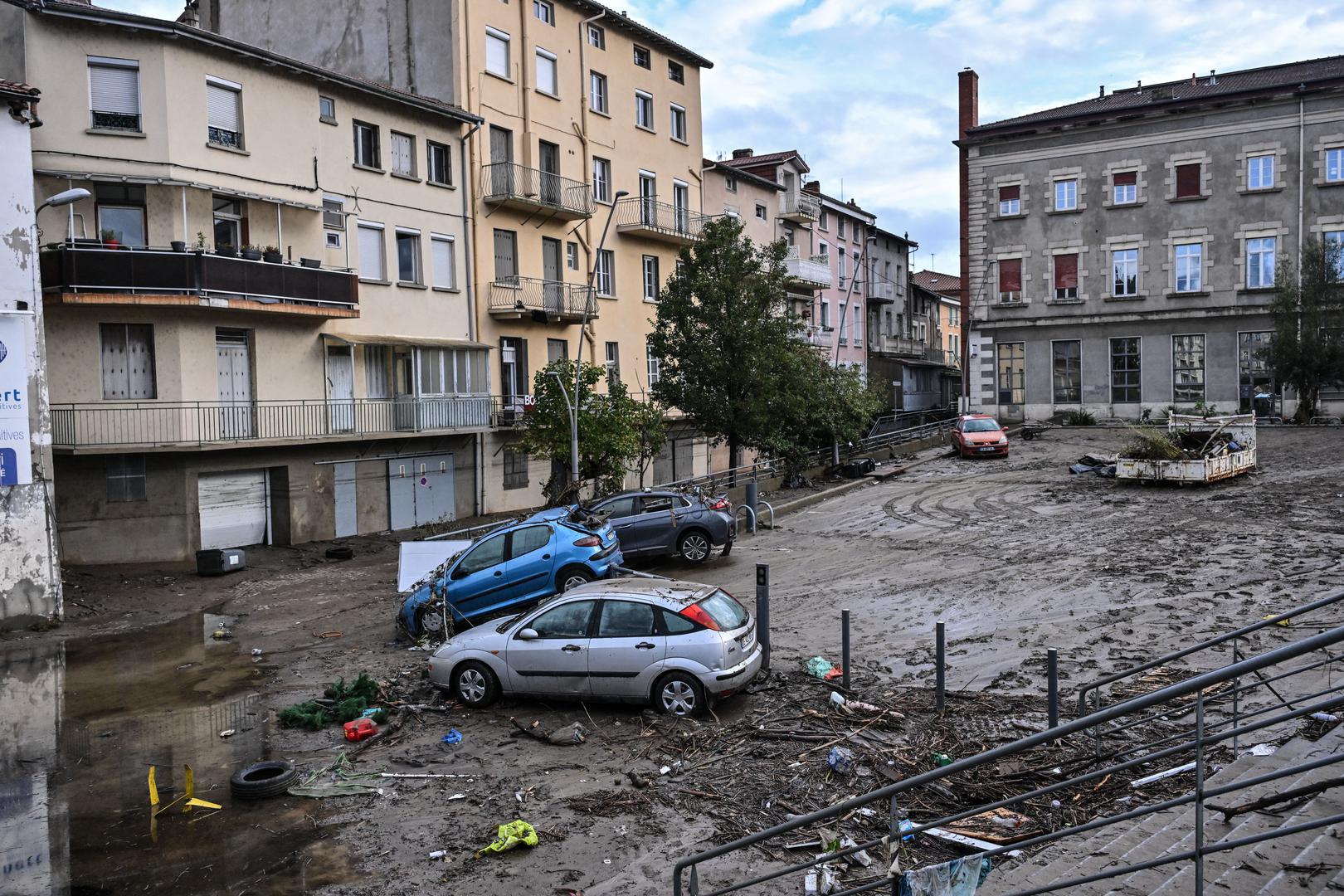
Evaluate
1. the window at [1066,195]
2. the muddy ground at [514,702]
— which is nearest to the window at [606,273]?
the muddy ground at [514,702]

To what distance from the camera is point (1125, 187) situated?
4741 cm

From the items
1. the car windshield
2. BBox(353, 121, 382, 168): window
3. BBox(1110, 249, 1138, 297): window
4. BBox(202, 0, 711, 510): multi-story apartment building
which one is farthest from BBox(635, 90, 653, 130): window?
the car windshield

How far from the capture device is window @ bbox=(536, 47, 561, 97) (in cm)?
3444

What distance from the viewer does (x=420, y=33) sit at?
32031 mm

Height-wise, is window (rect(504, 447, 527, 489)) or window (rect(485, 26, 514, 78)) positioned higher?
window (rect(485, 26, 514, 78))

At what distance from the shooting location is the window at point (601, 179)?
1462 inches

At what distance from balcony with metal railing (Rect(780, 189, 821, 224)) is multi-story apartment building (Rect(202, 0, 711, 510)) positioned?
36.2ft

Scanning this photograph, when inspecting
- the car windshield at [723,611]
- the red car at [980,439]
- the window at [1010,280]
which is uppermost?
the window at [1010,280]

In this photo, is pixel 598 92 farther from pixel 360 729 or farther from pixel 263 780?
pixel 263 780

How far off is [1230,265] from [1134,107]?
8696 mm

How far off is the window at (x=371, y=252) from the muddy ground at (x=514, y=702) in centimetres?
779

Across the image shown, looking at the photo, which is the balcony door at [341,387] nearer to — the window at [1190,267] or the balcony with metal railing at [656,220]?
the balcony with metal railing at [656,220]

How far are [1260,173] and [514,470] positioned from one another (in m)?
36.6

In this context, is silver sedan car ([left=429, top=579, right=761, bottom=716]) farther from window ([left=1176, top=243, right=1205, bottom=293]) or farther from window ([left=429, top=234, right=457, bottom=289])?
window ([left=1176, top=243, right=1205, bottom=293])
